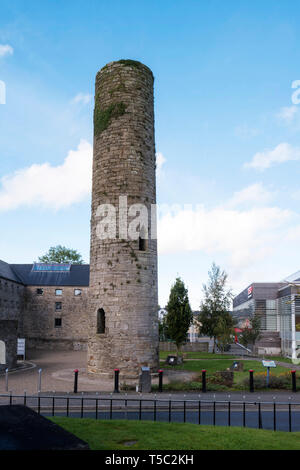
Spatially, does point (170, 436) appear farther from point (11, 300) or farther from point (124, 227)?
point (11, 300)

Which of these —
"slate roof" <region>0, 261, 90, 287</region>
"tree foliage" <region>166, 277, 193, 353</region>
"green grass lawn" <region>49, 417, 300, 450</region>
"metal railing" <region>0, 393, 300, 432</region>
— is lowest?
"metal railing" <region>0, 393, 300, 432</region>

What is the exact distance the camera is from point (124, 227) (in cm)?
2386

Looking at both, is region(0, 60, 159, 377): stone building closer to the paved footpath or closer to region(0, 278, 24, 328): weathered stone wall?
the paved footpath

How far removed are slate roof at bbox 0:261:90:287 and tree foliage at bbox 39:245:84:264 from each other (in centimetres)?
2007

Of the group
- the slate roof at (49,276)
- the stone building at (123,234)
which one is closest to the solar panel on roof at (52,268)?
the slate roof at (49,276)

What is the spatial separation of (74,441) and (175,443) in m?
4.73

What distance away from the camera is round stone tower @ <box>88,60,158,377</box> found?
23.2m

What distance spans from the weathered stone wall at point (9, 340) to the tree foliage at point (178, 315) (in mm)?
13122

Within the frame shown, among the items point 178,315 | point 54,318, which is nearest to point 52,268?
point 54,318

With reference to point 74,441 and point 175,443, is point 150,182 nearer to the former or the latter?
point 175,443

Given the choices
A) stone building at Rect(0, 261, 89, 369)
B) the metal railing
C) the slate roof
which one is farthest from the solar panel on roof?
the metal railing

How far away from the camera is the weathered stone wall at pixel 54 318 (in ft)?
161

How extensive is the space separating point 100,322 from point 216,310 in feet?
75.6
